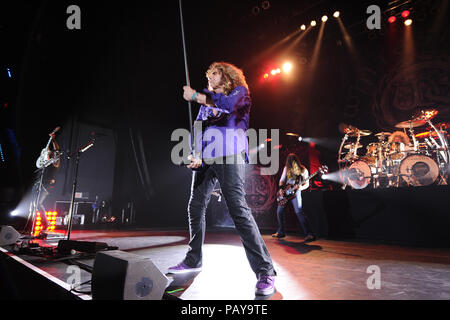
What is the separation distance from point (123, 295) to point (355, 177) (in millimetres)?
6079

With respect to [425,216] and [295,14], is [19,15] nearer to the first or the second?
[295,14]

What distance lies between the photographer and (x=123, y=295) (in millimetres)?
→ 1073

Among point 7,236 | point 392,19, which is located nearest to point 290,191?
point 7,236

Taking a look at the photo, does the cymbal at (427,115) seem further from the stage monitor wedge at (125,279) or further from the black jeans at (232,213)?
the stage monitor wedge at (125,279)

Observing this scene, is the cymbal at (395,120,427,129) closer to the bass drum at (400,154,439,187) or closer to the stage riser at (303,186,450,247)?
the bass drum at (400,154,439,187)

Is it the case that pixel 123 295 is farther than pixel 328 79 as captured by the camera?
No

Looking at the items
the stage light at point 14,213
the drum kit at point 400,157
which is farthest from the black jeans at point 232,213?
the stage light at point 14,213

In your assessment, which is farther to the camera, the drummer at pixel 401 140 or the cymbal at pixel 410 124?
the drummer at pixel 401 140

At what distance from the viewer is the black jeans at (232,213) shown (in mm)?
1667

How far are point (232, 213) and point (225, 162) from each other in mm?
377

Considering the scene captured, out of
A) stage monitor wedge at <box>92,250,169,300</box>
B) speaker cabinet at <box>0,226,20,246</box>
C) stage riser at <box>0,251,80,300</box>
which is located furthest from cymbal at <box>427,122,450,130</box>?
speaker cabinet at <box>0,226,20,246</box>

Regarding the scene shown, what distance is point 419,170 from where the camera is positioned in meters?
4.74
